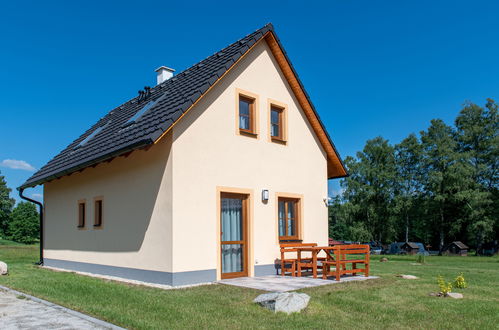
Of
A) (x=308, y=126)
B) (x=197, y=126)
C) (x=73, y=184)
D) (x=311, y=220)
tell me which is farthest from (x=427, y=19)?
(x=73, y=184)

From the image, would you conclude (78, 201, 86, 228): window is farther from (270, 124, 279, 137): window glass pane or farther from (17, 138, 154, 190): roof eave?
(270, 124, 279, 137): window glass pane

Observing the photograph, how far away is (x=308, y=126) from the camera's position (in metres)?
13.8

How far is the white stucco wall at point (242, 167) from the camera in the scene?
9891mm

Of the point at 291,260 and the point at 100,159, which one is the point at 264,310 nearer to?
the point at 291,260

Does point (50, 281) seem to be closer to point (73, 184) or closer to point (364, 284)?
point (73, 184)

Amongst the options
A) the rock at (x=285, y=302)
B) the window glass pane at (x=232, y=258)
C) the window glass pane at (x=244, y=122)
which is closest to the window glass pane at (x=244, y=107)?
the window glass pane at (x=244, y=122)

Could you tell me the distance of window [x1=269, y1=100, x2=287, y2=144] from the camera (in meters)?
12.8

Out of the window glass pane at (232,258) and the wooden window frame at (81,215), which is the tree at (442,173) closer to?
the window glass pane at (232,258)

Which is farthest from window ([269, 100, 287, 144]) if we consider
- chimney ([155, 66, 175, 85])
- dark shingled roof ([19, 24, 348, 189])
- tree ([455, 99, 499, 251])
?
tree ([455, 99, 499, 251])

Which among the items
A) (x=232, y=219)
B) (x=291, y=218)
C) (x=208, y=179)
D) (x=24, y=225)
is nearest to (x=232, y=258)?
(x=232, y=219)

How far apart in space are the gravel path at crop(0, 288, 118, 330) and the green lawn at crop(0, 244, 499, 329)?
0.86 ft

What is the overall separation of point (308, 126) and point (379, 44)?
12.2 metres

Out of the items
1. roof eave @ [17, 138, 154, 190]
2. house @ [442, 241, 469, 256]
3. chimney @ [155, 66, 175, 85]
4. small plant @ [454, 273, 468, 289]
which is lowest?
house @ [442, 241, 469, 256]

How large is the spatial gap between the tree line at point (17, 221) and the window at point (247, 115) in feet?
218
